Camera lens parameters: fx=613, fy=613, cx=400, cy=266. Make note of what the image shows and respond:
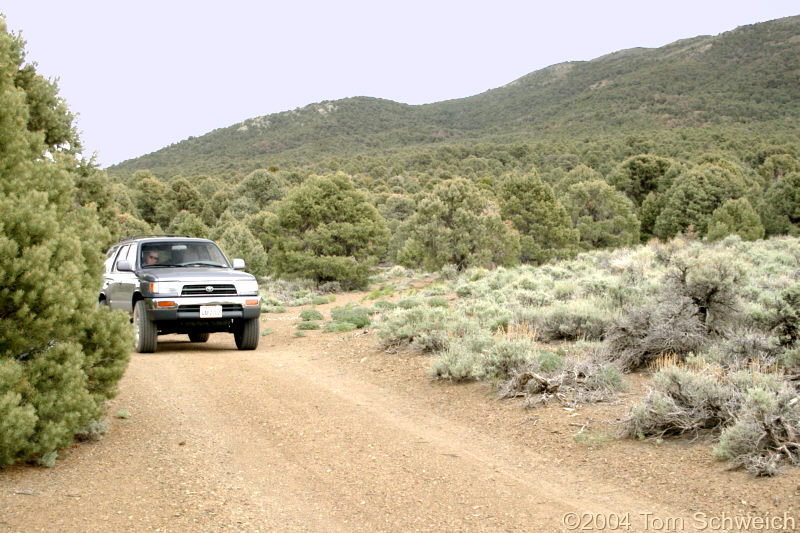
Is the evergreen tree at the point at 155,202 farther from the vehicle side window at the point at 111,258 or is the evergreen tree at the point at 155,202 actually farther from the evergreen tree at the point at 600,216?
the vehicle side window at the point at 111,258

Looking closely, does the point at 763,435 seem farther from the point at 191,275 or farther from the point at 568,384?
the point at 191,275

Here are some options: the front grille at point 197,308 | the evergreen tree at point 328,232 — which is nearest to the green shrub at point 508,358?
the front grille at point 197,308

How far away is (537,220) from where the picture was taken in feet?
128

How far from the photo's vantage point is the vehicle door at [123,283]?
10.9 metres

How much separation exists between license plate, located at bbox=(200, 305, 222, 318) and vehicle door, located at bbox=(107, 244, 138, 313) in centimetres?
136

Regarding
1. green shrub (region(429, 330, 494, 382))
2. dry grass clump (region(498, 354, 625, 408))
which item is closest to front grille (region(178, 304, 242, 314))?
green shrub (region(429, 330, 494, 382))

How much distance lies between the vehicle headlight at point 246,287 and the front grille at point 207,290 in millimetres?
88

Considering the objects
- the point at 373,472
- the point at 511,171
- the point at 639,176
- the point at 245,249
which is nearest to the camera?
the point at 373,472

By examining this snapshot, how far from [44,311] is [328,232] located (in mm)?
23937

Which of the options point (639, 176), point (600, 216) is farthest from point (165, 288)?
point (639, 176)

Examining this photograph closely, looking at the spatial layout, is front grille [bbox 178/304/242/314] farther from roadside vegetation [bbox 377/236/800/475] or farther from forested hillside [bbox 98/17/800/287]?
forested hillside [bbox 98/17/800/287]

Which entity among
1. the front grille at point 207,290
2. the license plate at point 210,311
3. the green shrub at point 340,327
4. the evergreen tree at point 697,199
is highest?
the evergreen tree at point 697,199

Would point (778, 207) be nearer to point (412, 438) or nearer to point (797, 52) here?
point (412, 438)

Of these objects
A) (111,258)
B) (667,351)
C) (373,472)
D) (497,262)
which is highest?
(111,258)
